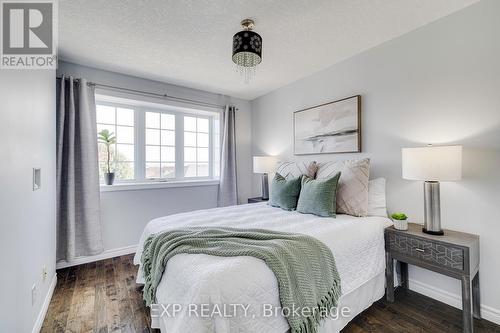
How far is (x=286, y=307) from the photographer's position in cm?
122

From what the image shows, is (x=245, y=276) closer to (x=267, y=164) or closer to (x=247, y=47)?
(x=247, y=47)

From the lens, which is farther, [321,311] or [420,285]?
[420,285]

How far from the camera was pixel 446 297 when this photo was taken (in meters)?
1.98

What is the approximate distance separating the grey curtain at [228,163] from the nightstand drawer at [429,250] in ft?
8.18

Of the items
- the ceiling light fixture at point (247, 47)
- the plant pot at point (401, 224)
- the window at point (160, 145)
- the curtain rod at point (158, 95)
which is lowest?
the plant pot at point (401, 224)

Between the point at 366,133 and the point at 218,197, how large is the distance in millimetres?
2444

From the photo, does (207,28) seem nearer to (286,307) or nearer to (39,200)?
(39,200)

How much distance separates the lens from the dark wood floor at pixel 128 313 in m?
1.69

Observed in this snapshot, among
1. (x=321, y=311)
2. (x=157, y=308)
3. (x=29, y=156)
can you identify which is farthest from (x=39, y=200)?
(x=321, y=311)

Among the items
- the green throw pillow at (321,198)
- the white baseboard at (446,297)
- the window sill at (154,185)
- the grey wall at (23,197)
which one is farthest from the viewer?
the window sill at (154,185)

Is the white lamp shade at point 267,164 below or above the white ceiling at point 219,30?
below

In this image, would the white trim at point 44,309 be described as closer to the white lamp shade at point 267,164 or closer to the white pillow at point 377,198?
the white lamp shade at point 267,164

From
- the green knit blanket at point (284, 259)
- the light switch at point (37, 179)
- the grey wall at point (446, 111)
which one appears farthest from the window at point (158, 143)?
the grey wall at point (446, 111)

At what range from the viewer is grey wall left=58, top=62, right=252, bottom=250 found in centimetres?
298
